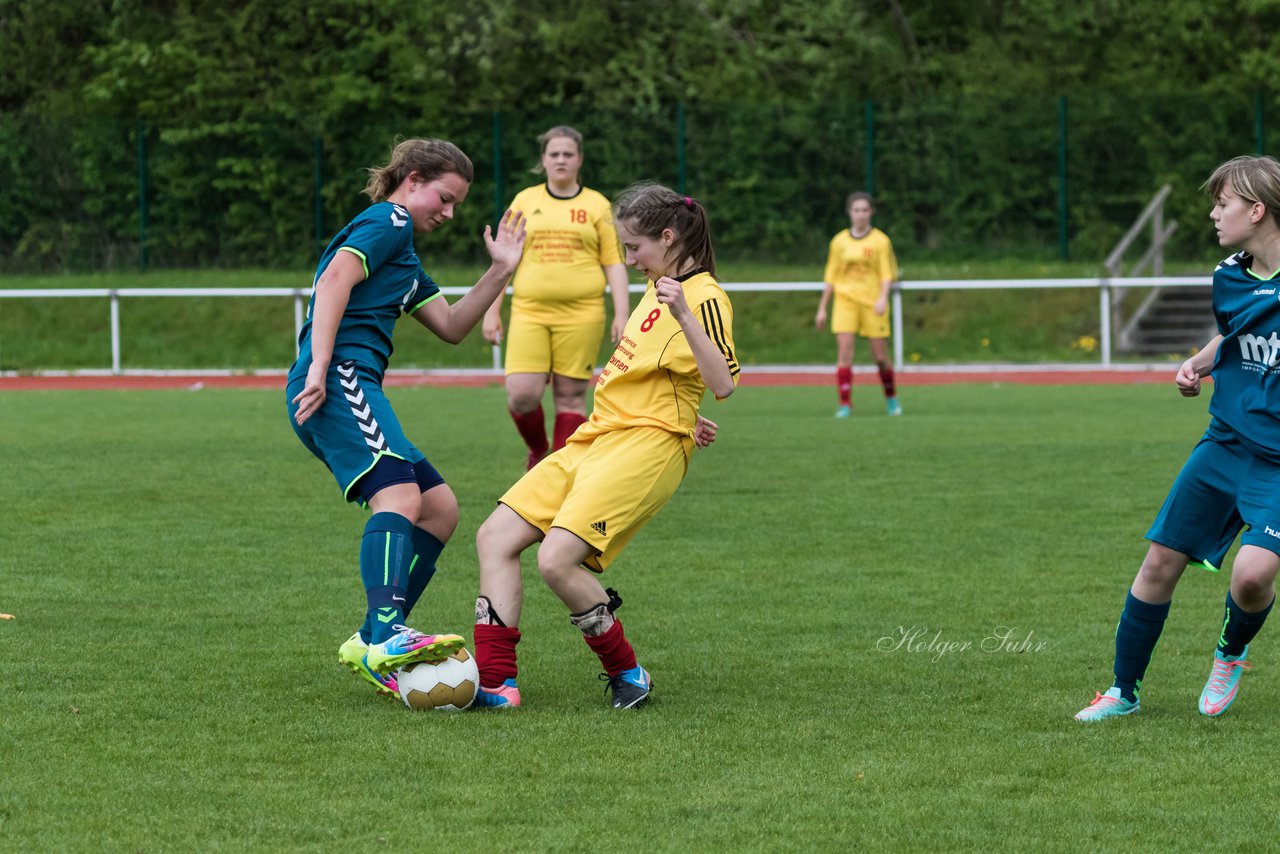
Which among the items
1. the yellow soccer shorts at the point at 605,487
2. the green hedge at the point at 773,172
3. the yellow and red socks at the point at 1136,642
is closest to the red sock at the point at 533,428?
the yellow soccer shorts at the point at 605,487

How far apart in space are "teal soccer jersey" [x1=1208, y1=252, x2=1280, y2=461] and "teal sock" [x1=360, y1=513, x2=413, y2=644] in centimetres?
245

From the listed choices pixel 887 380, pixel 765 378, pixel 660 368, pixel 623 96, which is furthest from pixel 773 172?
pixel 660 368

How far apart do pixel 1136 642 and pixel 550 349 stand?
242 inches

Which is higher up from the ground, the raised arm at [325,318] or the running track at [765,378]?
the raised arm at [325,318]

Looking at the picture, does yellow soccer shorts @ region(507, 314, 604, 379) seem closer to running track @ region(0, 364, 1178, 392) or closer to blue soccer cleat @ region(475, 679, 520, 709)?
blue soccer cleat @ region(475, 679, 520, 709)

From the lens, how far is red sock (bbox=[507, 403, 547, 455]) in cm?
1109

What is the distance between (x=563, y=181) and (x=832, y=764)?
6.63m

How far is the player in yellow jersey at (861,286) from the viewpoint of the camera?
16172mm

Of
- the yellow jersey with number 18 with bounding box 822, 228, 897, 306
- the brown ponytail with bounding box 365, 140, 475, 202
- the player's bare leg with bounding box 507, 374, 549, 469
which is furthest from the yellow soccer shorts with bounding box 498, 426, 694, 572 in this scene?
the yellow jersey with number 18 with bounding box 822, 228, 897, 306

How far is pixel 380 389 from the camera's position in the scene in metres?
5.74

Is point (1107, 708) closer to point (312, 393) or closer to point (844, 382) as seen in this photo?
point (312, 393)

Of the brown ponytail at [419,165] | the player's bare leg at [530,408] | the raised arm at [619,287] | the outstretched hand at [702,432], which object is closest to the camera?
the outstretched hand at [702,432]

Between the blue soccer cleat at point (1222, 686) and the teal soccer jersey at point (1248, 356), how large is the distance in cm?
71

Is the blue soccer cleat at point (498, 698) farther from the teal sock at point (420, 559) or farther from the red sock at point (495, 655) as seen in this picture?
the teal sock at point (420, 559)
